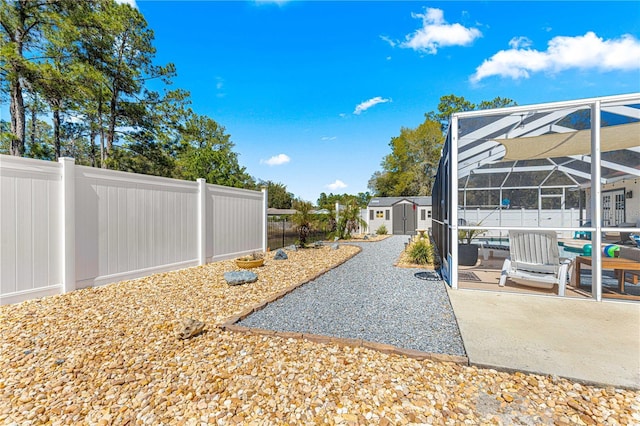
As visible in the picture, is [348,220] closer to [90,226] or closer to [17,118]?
[90,226]

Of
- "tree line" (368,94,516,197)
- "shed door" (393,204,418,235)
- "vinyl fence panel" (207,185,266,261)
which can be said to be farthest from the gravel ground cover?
"tree line" (368,94,516,197)

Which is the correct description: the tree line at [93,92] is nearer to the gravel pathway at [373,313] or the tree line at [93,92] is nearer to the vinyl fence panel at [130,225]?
the vinyl fence panel at [130,225]

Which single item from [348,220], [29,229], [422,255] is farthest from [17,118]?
[422,255]

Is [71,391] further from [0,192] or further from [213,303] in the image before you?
[0,192]

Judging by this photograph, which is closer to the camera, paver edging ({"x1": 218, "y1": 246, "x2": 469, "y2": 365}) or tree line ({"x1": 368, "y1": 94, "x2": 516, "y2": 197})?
paver edging ({"x1": 218, "y1": 246, "x2": 469, "y2": 365})

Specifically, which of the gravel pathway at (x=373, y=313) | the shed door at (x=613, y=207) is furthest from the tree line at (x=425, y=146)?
the gravel pathway at (x=373, y=313)

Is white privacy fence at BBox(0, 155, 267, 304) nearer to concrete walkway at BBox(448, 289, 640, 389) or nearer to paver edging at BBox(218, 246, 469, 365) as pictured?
paver edging at BBox(218, 246, 469, 365)

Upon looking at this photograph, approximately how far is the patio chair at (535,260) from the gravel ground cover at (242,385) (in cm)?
308

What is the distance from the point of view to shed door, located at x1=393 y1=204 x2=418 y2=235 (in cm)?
1825

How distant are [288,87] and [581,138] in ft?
32.8

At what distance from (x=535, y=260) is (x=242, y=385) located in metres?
5.02

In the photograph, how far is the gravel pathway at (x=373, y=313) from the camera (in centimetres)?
284

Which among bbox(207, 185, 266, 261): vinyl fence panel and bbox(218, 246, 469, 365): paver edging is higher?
bbox(207, 185, 266, 261): vinyl fence panel

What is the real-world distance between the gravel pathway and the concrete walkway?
0.75 ft
